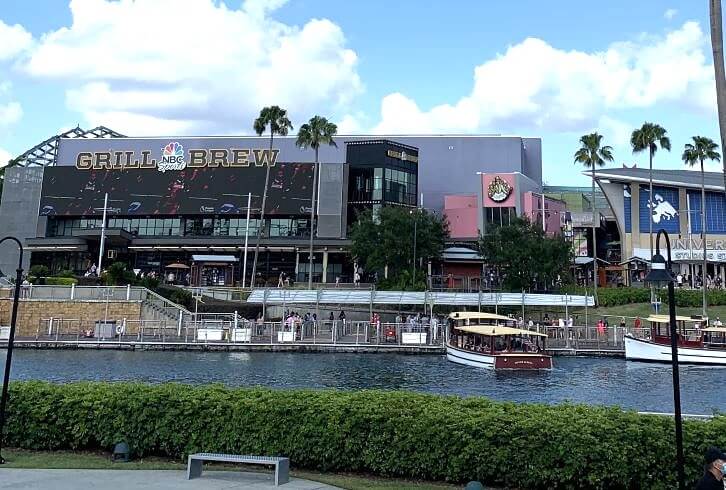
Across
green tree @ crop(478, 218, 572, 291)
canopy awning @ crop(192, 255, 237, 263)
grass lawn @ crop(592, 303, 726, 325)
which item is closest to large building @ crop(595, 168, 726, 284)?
grass lawn @ crop(592, 303, 726, 325)

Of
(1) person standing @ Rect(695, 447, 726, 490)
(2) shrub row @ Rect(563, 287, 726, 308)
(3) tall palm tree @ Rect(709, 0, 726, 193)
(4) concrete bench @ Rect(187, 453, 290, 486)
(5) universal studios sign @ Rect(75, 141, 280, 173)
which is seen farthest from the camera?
(5) universal studios sign @ Rect(75, 141, 280, 173)

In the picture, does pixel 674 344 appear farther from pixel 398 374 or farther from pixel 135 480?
pixel 398 374

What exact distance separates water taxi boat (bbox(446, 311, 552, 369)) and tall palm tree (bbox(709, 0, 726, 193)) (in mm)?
23533

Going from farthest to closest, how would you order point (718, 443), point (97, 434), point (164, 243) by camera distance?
point (164, 243) → point (97, 434) → point (718, 443)

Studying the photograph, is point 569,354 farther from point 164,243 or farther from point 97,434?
point 164,243

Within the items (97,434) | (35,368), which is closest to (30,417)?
(97,434)

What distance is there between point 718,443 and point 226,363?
31.7 meters

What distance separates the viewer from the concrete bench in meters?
10.9

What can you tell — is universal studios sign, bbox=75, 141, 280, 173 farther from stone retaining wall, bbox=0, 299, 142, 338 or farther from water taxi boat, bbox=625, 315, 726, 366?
water taxi boat, bbox=625, 315, 726, 366

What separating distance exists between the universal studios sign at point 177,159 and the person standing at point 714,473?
81620 mm

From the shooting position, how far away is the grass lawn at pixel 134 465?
11.0 meters

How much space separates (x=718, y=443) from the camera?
404 inches

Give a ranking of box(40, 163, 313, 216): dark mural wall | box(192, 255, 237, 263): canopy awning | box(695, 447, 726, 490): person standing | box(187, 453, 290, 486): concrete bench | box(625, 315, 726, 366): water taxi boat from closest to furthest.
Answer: box(695, 447, 726, 490): person standing → box(187, 453, 290, 486): concrete bench → box(625, 315, 726, 366): water taxi boat → box(192, 255, 237, 263): canopy awning → box(40, 163, 313, 216): dark mural wall

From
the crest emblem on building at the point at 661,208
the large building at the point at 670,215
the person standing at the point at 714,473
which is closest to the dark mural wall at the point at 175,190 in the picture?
the large building at the point at 670,215
